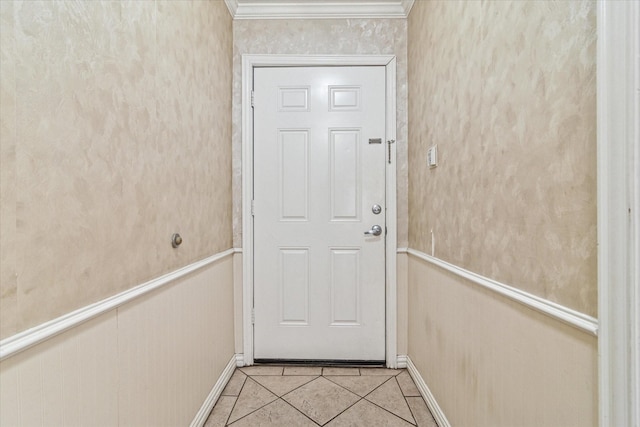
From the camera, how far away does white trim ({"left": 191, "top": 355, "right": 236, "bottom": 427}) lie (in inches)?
58.4

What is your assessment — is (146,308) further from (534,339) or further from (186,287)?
(534,339)

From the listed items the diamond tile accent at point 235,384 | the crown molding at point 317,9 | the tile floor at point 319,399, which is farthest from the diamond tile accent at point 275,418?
the crown molding at point 317,9

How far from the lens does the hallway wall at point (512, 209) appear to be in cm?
73

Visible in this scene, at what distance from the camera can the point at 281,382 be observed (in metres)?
1.88

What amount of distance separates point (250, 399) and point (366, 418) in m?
0.64

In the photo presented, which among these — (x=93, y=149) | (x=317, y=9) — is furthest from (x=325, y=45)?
(x=93, y=149)

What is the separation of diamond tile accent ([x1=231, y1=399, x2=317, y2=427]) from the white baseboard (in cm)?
76

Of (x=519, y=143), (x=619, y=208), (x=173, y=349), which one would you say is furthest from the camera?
(x=173, y=349)

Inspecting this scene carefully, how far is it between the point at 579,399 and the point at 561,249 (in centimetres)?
36

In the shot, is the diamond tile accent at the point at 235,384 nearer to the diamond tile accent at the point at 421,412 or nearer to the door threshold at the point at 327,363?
the door threshold at the point at 327,363

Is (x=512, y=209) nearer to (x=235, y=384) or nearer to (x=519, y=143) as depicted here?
(x=519, y=143)

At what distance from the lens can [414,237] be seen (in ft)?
6.40

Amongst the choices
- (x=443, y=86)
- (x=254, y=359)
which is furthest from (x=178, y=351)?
(x=443, y=86)

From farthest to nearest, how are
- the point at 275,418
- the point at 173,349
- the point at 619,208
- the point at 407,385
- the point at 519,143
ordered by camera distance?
1. the point at 407,385
2. the point at 275,418
3. the point at 173,349
4. the point at 519,143
5. the point at 619,208
